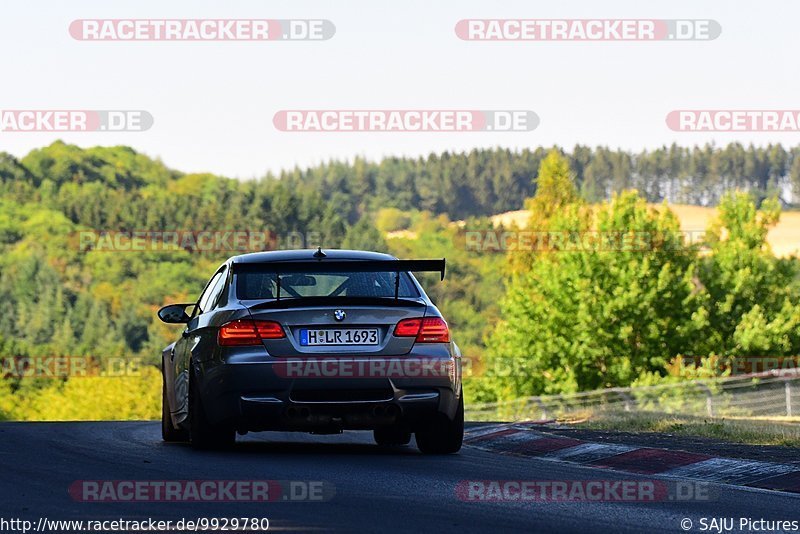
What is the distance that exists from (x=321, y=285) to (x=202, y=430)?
5.16 feet

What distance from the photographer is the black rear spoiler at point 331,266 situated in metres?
12.7

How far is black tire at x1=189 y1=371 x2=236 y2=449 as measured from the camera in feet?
41.1

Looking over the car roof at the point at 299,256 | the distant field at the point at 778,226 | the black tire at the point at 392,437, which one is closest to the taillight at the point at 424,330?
the car roof at the point at 299,256

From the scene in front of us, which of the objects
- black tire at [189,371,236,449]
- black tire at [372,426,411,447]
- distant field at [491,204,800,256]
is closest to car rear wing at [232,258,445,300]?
black tire at [189,371,236,449]

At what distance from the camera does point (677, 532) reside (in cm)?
800

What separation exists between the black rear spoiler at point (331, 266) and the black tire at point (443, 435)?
119 centimetres

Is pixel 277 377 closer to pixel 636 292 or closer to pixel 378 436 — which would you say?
pixel 378 436

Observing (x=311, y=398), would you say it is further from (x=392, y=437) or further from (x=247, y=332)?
(x=392, y=437)

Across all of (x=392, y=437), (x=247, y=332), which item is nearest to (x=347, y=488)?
(x=247, y=332)

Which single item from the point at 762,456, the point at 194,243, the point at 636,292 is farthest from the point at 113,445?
the point at 194,243

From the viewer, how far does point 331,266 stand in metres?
12.7

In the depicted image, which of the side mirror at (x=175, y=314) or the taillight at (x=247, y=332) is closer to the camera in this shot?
the taillight at (x=247, y=332)

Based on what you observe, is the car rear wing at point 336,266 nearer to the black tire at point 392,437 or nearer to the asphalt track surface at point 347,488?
the asphalt track surface at point 347,488

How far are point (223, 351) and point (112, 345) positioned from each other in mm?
156447
